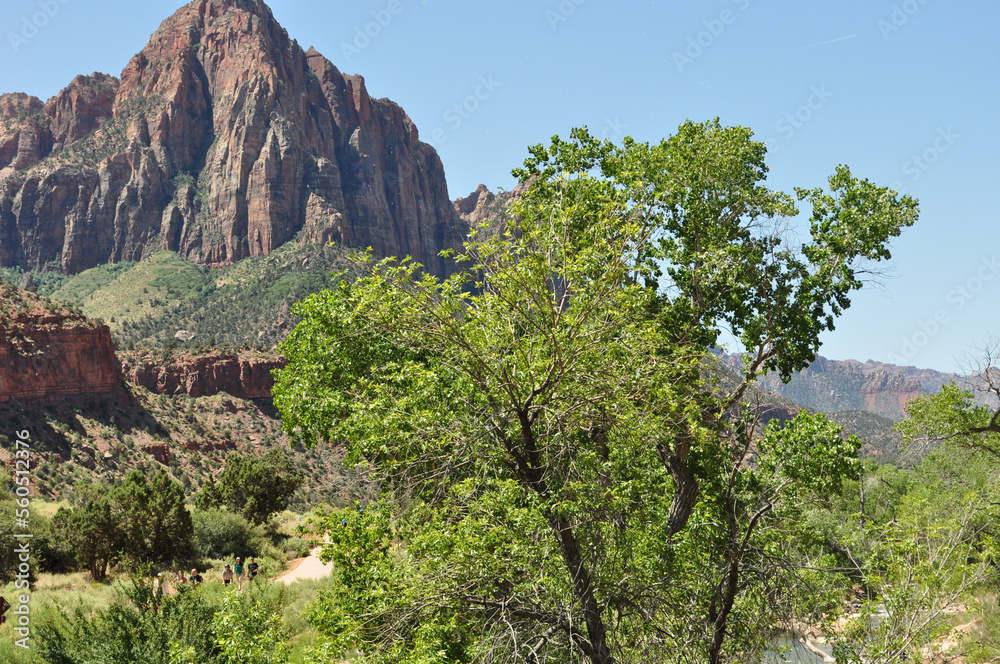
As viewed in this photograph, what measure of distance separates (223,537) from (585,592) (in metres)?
28.3

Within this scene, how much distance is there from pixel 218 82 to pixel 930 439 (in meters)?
202

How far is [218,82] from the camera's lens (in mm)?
181750

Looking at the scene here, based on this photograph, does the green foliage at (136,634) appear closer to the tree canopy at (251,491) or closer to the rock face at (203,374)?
the tree canopy at (251,491)

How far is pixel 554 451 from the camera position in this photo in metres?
7.07

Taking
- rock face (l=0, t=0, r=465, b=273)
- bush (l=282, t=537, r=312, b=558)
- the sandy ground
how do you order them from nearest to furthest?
1. the sandy ground
2. bush (l=282, t=537, r=312, b=558)
3. rock face (l=0, t=0, r=465, b=273)

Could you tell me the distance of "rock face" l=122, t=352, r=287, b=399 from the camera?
84188mm

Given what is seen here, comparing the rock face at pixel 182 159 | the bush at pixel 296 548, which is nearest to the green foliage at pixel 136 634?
the bush at pixel 296 548

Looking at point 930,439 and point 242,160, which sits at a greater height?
point 242,160

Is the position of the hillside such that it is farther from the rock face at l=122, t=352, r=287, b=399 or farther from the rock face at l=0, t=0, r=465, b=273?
the rock face at l=0, t=0, r=465, b=273

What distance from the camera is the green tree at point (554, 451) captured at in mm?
6277

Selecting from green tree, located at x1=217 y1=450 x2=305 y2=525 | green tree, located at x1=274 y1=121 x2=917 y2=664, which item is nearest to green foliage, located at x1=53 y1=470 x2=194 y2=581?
green tree, located at x1=217 y1=450 x2=305 y2=525

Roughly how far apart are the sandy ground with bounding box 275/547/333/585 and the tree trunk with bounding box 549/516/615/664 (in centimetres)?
1903

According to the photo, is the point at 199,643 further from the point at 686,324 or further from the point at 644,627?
the point at 686,324

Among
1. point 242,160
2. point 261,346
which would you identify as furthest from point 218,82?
point 261,346
